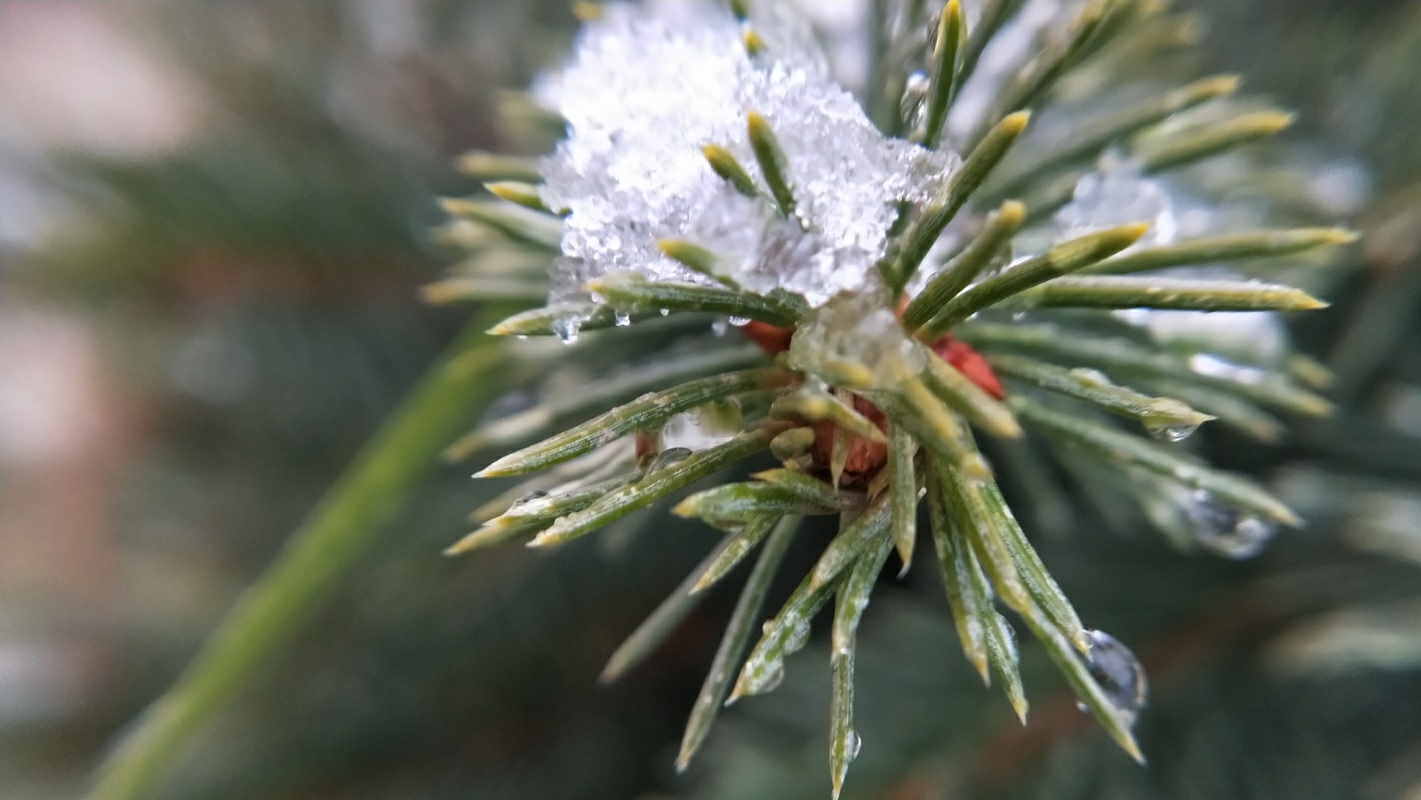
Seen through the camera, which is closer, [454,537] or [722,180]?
[722,180]

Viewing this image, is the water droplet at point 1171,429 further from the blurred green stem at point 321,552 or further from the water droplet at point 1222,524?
the blurred green stem at point 321,552

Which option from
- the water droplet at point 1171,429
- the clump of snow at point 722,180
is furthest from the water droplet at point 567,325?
the water droplet at point 1171,429

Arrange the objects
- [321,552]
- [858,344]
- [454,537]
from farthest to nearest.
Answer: [454,537]
[321,552]
[858,344]

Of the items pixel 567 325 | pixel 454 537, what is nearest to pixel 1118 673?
pixel 567 325

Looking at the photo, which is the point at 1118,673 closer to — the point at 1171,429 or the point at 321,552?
the point at 1171,429

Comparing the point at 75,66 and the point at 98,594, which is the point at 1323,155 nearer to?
the point at 98,594

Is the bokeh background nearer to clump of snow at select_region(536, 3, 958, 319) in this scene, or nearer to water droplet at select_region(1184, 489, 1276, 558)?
water droplet at select_region(1184, 489, 1276, 558)

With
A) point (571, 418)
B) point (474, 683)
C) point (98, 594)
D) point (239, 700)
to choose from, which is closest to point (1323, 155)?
point (571, 418)

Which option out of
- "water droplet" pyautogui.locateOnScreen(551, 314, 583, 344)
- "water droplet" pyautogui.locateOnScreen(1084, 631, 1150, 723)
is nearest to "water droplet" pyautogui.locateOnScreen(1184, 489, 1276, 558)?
"water droplet" pyautogui.locateOnScreen(1084, 631, 1150, 723)
